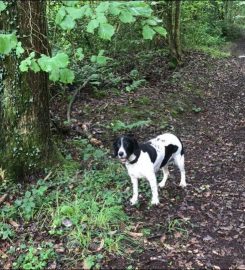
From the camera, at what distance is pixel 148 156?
6105mm

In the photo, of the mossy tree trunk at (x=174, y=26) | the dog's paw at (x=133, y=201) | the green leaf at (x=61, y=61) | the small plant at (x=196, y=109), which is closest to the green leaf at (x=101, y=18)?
the green leaf at (x=61, y=61)

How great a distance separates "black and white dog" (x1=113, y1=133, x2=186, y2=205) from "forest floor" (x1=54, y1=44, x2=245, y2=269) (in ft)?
1.22

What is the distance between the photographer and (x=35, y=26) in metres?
6.00

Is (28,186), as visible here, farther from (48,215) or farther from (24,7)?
(24,7)

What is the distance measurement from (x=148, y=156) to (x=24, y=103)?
2062mm

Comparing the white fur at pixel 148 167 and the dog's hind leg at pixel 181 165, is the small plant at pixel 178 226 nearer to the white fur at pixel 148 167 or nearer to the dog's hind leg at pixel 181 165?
the white fur at pixel 148 167

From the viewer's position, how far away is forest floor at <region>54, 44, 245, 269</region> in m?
5.04

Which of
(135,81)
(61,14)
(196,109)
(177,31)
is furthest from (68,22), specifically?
(177,31)

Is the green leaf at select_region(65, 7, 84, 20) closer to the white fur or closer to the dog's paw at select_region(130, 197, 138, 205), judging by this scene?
the white fur

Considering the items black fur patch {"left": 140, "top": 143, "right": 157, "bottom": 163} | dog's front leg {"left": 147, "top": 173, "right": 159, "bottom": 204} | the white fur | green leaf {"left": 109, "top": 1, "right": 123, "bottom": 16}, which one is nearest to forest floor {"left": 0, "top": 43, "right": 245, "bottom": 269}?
dog's front leg {"left": 147, "top": 173, "right": 159, "bottom": 204}

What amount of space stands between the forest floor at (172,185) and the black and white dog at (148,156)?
36cm

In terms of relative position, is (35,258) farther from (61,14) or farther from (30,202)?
(61,14)

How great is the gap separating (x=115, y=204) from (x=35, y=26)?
112 inches

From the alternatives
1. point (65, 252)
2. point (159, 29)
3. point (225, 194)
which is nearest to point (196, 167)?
point (225, 194)
